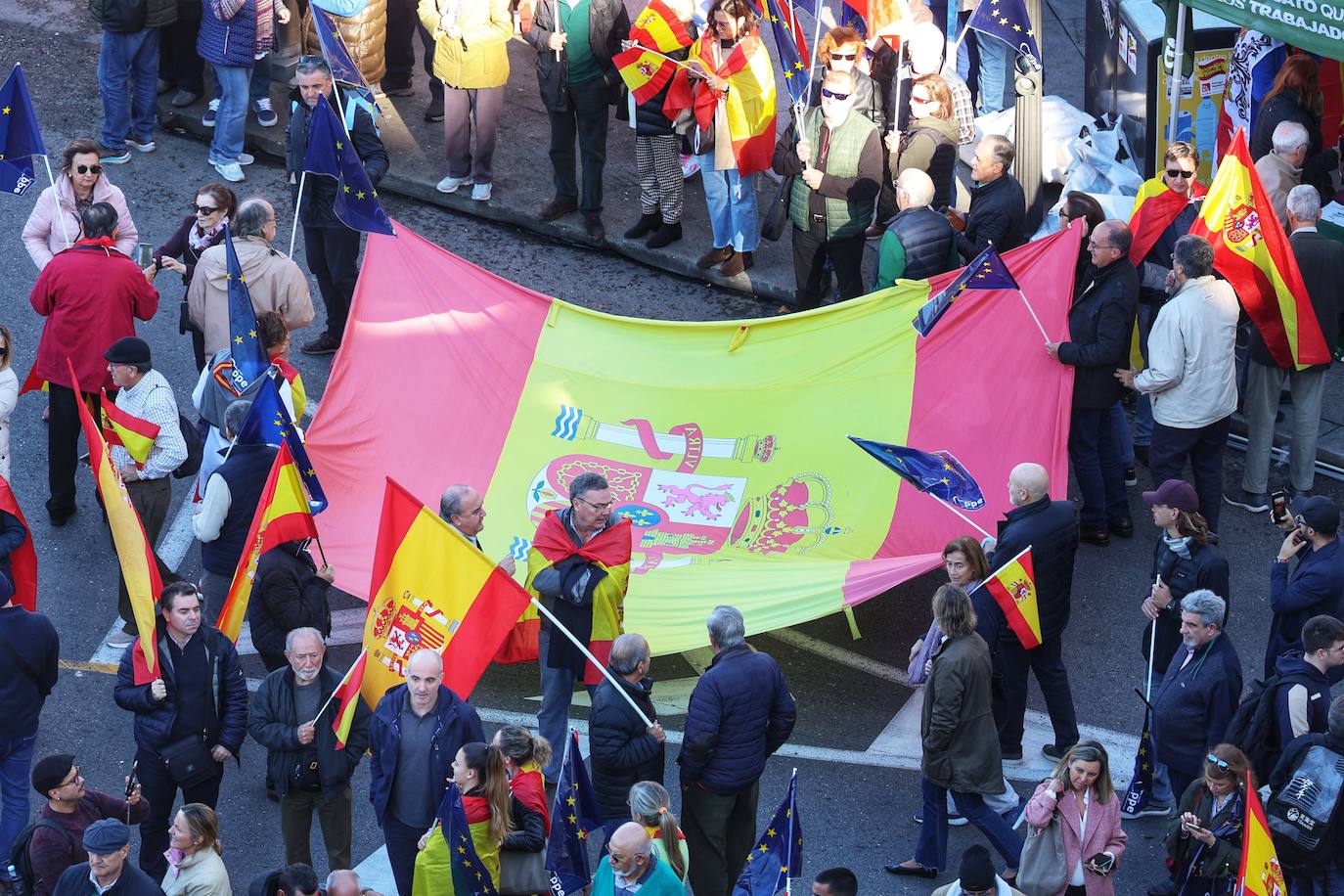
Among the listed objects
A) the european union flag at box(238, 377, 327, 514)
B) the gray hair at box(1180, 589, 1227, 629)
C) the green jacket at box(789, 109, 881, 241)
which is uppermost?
the green jacket at box(789, 109, 881, 241)

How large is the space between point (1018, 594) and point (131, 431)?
4.83 m

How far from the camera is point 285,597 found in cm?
909

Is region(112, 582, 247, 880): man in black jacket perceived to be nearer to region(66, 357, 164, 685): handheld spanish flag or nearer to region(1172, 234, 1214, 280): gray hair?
region(66, 357, 164, 685): handheld spanish flag

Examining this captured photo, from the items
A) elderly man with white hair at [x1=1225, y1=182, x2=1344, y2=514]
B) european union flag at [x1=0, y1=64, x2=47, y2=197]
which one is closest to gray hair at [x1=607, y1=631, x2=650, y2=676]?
elderly man with white hair at [x1=1225, y1=182, x2=1344, y2=514]

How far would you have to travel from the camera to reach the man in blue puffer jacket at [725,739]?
323 inches

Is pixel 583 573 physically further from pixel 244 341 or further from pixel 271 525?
pixel 244 341

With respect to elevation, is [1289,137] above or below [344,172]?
above

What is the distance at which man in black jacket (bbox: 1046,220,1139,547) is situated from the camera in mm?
10680

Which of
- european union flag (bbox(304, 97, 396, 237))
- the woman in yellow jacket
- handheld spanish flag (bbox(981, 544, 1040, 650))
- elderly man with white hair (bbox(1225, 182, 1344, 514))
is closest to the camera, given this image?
handheld spanish flag (bbox(981, 544, 1040, 650))

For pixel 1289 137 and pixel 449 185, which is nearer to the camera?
pixel 1289 137

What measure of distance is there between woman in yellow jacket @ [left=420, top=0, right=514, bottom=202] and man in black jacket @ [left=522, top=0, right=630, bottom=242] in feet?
0.93

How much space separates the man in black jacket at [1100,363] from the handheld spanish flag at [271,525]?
14.6ft

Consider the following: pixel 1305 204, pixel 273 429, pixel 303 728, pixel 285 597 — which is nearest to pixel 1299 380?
pixel 1305 204

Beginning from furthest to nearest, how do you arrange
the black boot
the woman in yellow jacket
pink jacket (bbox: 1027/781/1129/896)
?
1. the black boot
2. the woman in yellow jacket
3. pink jacket (bbox: 1027/781/1129/896)
